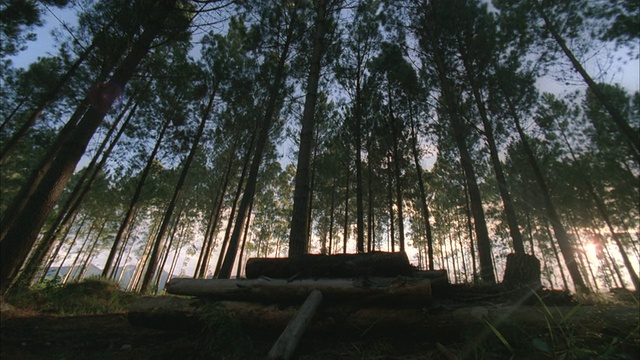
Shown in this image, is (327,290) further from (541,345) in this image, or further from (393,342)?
(541,345)

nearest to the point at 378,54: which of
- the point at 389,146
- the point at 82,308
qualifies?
the point at 389,146

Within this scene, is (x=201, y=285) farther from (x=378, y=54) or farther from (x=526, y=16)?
(x=526, y=16)

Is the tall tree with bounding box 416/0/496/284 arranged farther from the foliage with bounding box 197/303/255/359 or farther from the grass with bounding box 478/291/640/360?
the foliage with bounding box 197/303/255/359

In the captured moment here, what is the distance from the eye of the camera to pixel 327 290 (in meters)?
3.20

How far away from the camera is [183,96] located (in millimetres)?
14281

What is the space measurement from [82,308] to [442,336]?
8183mm

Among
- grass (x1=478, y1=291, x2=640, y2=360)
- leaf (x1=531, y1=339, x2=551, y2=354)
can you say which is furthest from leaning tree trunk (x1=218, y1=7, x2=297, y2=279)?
leaf (x1=531, y1=339, x2=551, y2=354)

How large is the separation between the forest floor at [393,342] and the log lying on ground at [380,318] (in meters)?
0.03

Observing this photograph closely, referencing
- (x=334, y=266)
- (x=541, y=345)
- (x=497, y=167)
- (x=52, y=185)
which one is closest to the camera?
(x=541, y=345)

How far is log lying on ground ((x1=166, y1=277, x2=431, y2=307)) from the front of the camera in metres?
2.94

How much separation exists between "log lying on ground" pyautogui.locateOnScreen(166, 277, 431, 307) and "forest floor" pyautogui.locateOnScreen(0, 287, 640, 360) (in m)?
0.35

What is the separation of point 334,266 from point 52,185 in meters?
5.02

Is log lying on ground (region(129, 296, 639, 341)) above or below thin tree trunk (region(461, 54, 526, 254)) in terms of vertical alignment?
below

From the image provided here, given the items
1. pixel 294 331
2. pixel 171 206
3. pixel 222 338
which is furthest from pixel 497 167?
pixel 171 206
